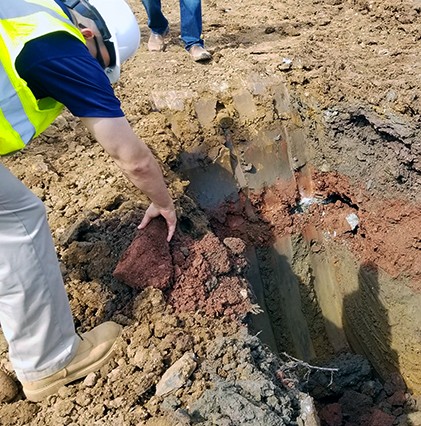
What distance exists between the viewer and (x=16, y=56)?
2.00 meters

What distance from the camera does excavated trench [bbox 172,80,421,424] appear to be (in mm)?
4551

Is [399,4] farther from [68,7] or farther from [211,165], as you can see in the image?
[68,7]

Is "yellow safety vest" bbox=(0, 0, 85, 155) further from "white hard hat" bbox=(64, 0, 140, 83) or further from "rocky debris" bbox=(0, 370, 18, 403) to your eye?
"rocky debris" bbox=(0, 370, 18, 403)

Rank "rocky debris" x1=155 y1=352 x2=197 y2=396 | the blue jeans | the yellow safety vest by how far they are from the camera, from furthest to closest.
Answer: the blue jeans → "rocky debris" x1=155 y1=352 x2=197 y2=396 → the yellow safety vest

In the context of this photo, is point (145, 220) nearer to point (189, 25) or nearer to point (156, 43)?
point (189, 25)

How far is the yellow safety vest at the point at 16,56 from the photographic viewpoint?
6.59 feet

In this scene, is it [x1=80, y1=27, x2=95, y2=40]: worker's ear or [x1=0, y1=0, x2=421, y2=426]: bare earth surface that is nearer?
[x1=80, y1=27, x2=95, y2=40]: worker's ear

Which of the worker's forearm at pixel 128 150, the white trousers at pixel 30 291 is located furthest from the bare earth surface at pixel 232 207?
the worker's forearm at pixel 128 150

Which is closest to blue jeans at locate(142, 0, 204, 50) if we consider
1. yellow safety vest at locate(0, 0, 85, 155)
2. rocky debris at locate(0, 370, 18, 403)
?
yellow safety vest at locate(0, 0, 85, 155)

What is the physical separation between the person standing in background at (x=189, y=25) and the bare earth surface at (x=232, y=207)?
0.43ft

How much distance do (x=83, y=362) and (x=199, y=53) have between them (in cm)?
338

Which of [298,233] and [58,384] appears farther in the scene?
[298,233]

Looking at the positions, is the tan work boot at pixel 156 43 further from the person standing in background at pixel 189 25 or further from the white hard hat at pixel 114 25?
the white hard hat at pixel 114 25

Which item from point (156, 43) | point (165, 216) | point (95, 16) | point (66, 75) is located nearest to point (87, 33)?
point (95, 16)
